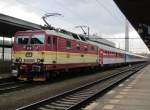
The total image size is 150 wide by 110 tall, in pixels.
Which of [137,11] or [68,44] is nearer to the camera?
[68,44]

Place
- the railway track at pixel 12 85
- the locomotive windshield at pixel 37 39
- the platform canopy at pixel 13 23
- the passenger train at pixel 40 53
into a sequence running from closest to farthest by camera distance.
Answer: the railway track at pixel 12 85
the passenger train at pixel 40 53
the locomotive windshield at pixel 37 39
the platform canopy at pixel 13 23

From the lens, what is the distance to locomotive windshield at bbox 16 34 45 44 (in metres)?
22.6

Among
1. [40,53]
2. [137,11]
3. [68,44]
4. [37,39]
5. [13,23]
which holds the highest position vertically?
[137,11]

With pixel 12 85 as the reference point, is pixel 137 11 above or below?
above

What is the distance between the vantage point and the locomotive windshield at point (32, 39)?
22.6 metres

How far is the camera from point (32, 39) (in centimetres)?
2303

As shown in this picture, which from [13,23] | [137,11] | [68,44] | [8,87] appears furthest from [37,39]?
[137,11]

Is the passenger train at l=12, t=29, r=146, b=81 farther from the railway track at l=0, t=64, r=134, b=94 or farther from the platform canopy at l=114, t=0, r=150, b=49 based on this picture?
the platform canopy at l=114, t=0, r=150, b=49

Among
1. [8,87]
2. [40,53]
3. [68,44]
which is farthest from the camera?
A: [68,44]

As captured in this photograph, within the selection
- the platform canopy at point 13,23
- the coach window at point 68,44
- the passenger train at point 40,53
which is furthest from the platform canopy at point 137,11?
the platform canopy at point 13,23

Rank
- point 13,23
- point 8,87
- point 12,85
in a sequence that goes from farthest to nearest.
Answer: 1. point 13,23
2. point 12,85
3. point 8,87

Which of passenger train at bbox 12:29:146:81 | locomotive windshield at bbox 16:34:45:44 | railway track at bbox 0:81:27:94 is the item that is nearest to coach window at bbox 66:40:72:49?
passenger train at bbox 12:29:146:81

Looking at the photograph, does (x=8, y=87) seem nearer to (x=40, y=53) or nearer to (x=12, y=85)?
(x=12, y=85)

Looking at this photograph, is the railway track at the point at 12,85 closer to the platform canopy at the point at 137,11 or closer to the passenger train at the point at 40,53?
the passenger train at the point at 40,53
